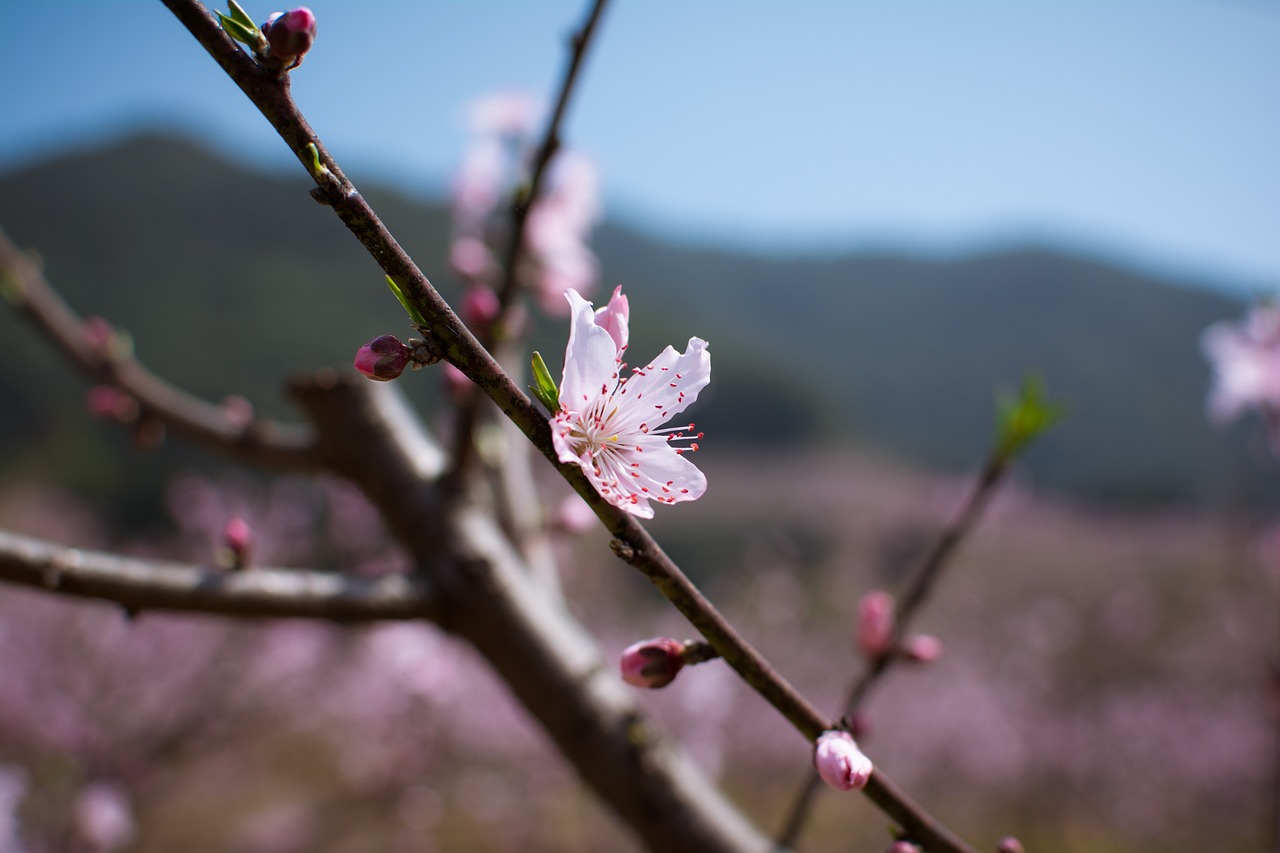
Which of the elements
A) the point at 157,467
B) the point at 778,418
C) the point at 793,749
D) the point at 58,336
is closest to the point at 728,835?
the point at 58,336

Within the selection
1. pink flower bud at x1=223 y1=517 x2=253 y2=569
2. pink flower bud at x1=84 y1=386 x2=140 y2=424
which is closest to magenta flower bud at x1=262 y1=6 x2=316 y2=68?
pink flower bud at x1=223 y1=517 x2=253 y2=569

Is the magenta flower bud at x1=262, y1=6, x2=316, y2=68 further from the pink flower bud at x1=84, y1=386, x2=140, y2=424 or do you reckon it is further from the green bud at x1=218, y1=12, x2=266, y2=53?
the pink flower bud at x1=84, y1=386, x2=140, y2=424

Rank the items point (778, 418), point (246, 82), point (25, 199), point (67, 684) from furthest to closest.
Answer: point (778, 418)
point (25, 199)
point (67, 684)
point (246, 82)

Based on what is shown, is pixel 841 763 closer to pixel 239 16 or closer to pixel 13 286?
pixel 239 16

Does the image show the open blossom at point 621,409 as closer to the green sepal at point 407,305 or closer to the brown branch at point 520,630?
the green sepal at point 407,305

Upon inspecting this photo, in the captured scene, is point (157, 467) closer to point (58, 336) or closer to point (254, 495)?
point (254, 495)

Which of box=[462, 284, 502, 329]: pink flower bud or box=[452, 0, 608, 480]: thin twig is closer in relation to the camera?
box=[452, 0, 608, 480]: thin twig
